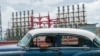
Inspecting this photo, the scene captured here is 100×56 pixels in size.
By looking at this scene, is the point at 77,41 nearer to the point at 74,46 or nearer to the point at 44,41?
the point at 74,46

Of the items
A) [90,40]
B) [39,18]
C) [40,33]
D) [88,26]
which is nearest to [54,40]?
[40,33]

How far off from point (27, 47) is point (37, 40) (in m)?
0.30

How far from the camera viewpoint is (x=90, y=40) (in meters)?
7.46

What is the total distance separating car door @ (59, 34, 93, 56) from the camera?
24.0 ft

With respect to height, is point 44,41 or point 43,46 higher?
point 44,41

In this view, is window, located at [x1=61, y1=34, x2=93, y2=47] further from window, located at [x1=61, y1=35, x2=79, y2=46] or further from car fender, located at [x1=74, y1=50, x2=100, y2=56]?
car fender, located at [x1=74, y1=50, x2=100, y2=56]

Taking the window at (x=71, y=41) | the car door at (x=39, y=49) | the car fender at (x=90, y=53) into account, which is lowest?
the car fender at (x=90, y=53)

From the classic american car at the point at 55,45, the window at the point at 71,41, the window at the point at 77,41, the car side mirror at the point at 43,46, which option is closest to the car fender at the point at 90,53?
the classic american car at the point at 55,45

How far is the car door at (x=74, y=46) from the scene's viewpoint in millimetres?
7309

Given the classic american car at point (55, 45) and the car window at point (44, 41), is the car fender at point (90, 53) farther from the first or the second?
the car window at point (44, 41)

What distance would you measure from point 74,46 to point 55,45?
1.48 feet

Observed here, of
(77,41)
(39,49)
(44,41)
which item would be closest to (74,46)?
(77,41)

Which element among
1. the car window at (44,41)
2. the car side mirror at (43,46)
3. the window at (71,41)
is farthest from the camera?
the window at (71,41)

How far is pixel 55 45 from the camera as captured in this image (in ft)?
24.3
